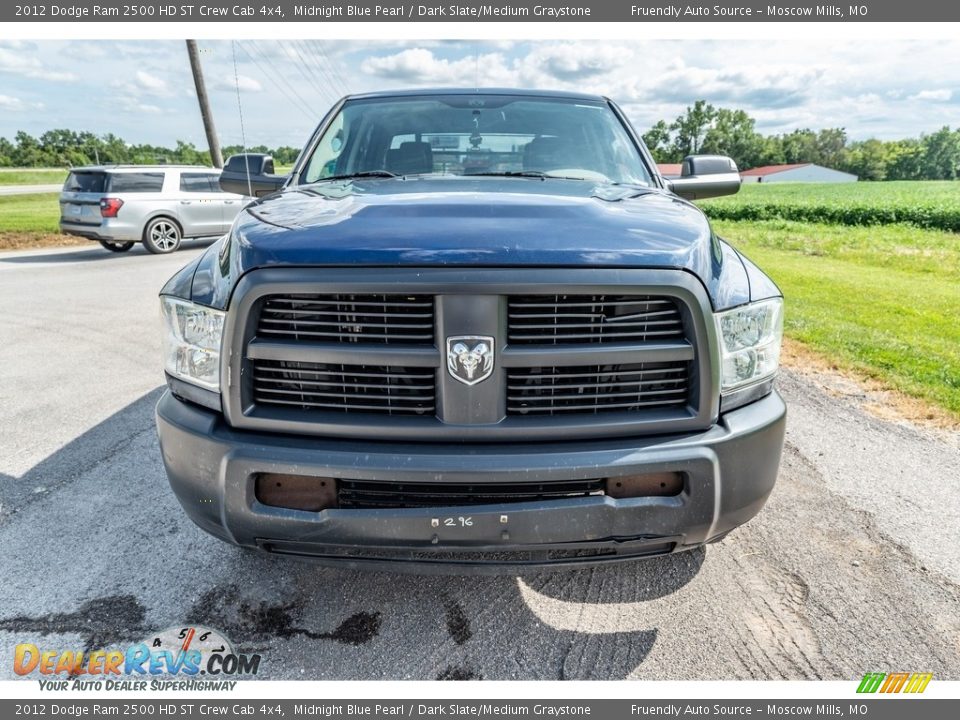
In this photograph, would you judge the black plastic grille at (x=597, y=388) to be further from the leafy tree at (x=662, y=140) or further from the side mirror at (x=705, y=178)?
the leafy tree at (x=662, y=140)

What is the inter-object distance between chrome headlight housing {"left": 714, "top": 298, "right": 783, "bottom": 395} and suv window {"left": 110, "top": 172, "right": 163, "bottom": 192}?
13590mm

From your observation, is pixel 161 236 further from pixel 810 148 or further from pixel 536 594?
pixel 810 148

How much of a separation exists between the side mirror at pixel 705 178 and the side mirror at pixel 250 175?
2327 millimetres

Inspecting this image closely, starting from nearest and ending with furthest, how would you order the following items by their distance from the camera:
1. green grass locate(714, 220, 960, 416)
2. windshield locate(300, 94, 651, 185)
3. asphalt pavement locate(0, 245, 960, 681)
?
asphalt pavement locate(0, 245, 960, 681) → windshield locate(300, 94, 651, 185) → green grass locate(714, 220, 960, 416)

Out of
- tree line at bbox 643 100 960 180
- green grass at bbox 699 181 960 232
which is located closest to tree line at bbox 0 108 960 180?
tree line at bbox 643 100 960 180

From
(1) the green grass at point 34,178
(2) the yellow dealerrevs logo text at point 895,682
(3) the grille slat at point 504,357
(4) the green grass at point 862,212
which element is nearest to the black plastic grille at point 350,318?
(3) the grille slat at point 504,357

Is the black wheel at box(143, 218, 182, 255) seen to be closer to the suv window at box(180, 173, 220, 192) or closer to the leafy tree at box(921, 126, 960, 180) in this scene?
the suv window at box(180, 173, 220, 192)

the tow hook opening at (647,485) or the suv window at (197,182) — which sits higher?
the suv window at (197,182)

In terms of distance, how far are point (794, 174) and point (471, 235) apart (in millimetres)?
113377

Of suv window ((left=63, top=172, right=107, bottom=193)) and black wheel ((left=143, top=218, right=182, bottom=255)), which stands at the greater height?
suv window ((left=63, top=172, right=107, bottom=193))

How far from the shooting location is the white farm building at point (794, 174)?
9594 cm

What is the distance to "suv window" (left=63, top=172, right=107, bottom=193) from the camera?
12.7 metres
